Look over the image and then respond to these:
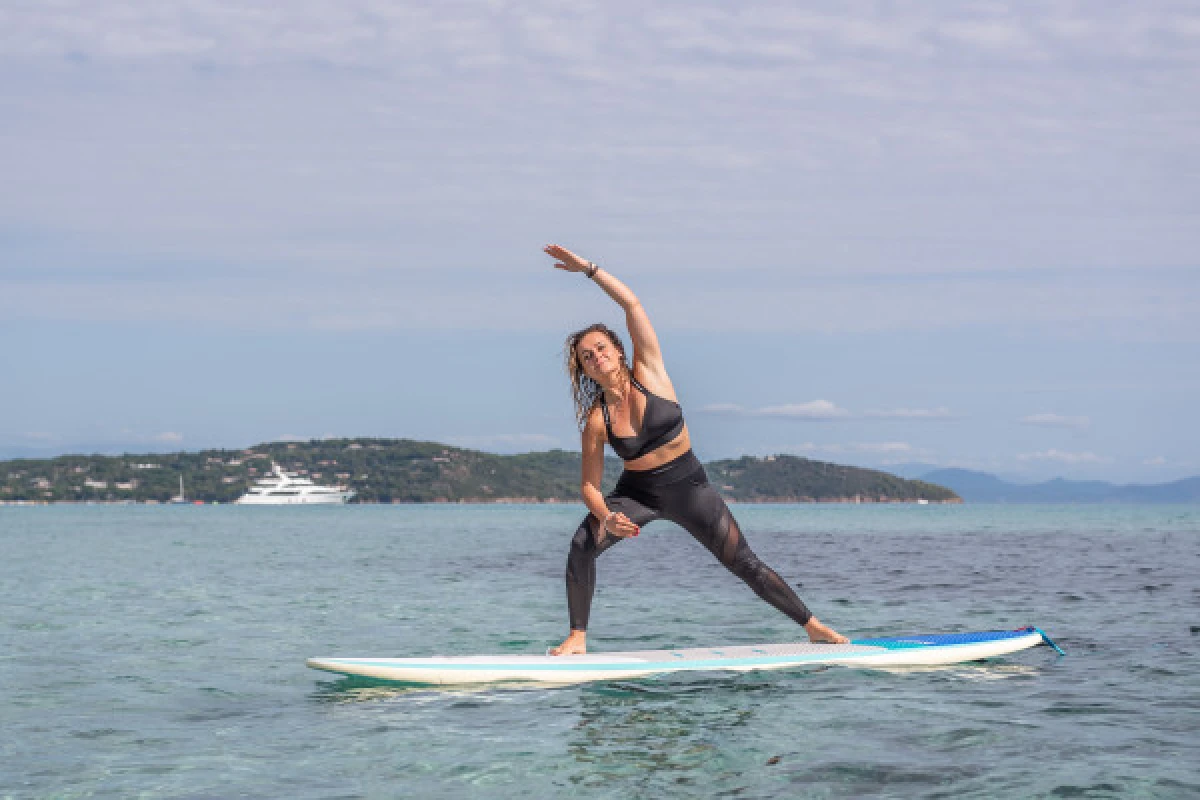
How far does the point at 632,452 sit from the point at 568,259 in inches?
65.4

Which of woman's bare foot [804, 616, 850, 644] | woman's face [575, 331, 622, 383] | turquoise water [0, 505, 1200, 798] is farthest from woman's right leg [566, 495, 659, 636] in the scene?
woman's bare foot [804, 616, 850, 644]

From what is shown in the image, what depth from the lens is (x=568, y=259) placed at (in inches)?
393

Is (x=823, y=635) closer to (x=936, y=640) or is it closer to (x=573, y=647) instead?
(x=936, y=640)

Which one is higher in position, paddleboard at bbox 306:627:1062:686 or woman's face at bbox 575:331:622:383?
woman's face at bbox 575:331:622:383

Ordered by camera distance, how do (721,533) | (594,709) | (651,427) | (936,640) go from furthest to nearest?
1. (936,640)
2. (721,533)
3. (651,427)
4. (594,709)

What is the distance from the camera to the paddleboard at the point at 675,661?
1076 centimetres

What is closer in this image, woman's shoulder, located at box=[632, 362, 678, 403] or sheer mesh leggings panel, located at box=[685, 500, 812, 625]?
woman's shoulder, located at box=[632, 362, 678, 403]

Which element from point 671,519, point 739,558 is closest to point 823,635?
point 739,558

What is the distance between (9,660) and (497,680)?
5918mm

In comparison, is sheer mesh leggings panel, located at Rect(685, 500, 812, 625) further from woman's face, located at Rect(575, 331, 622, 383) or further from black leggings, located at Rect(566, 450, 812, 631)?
woman's face, located at Rect(575, 331, 622, 383)

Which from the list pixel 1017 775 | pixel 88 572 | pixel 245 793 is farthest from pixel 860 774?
pixel 88 572

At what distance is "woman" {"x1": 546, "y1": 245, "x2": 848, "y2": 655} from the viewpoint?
10.1m

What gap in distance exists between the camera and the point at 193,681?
11.8 meters

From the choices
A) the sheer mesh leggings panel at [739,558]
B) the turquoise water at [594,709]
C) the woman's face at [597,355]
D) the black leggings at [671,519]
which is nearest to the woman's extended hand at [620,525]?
the black leggings at [671,519]
